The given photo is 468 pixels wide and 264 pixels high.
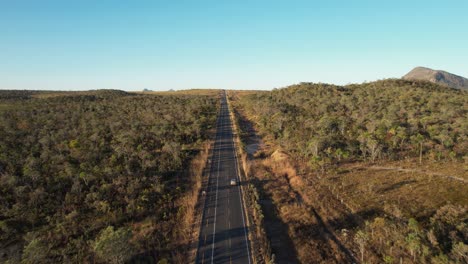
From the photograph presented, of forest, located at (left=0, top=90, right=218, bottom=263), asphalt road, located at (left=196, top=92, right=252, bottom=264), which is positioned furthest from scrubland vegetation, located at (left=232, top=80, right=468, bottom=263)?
forest, located at (left=0, top=90, right=218, bottom=263)

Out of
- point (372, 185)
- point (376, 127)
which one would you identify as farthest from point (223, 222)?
point (376, 127)

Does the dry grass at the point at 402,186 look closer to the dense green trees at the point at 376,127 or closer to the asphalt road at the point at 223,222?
the dense green trees at the point at 376,127

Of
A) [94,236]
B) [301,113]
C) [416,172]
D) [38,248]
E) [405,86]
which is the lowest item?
[94,236]

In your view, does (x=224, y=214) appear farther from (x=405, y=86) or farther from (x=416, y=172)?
(x=405, y=86)

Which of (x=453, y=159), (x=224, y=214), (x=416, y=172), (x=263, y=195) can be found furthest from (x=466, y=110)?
(x=224, y=214)

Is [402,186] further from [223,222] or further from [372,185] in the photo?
[223,222]

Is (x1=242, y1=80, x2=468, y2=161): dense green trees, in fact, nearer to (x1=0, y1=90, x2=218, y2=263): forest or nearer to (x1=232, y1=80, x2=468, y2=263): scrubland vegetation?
(x1=232, y1=80, x2=468, y2=263): scrubland vegetation
